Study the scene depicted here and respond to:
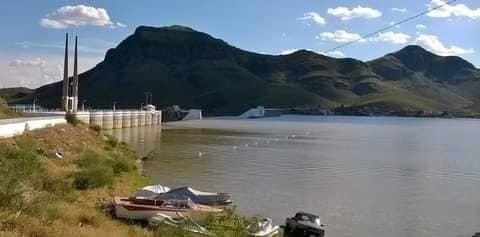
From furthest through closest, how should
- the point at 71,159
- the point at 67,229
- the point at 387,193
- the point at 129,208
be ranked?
1. the point at 387,193
2. the point at 71,159
3. the point at 129,208
4. the point at 67,229

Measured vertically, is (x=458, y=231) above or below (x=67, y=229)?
below

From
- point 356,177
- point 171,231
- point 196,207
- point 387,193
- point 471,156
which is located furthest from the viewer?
point 471,156

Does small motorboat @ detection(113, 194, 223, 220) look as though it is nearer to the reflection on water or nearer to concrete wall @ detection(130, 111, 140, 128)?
the reflection on water

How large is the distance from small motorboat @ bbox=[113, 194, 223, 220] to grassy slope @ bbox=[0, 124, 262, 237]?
2.17 feet

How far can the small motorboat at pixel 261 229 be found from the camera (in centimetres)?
2331

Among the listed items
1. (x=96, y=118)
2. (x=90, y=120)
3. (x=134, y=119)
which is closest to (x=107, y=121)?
(x=96, y=118)

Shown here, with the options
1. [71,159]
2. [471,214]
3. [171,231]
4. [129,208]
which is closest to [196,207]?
[129,208]

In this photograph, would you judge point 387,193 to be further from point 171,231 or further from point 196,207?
point 171,231

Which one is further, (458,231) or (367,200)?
(367,200)

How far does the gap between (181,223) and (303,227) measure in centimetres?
774

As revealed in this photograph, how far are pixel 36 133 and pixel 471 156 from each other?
185 ft

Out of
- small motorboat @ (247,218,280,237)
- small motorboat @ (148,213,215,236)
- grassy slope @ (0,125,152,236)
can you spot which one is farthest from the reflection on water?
small motorboat @ (148,213,215,236)

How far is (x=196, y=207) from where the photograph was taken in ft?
89.5

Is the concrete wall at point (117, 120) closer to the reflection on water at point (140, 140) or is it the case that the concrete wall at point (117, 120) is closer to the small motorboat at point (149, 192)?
the reflection on water at point (140, 140)
